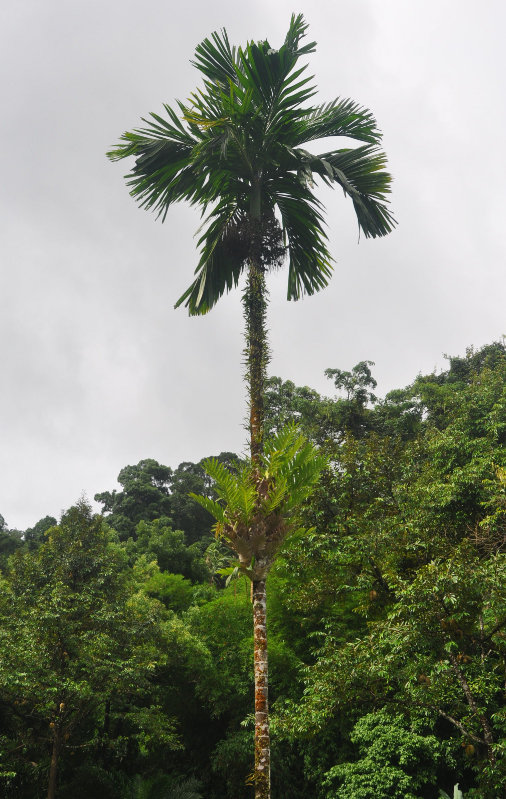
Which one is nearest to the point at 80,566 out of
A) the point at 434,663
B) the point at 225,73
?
the point at 434,663

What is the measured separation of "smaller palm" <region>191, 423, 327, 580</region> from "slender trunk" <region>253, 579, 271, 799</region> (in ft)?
1.13

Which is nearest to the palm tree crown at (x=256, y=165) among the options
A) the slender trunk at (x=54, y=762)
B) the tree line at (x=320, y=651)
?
the tree line at (x=320, y=651)

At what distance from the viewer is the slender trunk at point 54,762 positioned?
1152cm

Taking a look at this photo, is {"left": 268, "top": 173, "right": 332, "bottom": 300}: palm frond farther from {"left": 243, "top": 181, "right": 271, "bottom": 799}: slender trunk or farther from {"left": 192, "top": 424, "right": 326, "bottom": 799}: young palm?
{"left": 192, "top": 424, "right": 326, "bottom": 799}: young palm

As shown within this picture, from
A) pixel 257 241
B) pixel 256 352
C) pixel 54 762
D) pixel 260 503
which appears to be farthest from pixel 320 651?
pixel 257 241

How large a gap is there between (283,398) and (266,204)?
19523mm

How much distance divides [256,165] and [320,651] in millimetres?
9244

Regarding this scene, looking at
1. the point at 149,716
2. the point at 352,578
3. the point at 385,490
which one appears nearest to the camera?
the point at 352,578

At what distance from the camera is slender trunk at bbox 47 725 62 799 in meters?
11.5

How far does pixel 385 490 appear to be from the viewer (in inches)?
548

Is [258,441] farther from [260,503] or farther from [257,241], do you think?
[257,241]

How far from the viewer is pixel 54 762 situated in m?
11.8

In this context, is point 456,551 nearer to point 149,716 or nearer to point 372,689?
point 372,689

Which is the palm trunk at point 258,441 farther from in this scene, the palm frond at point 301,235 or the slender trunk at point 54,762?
the slender trunk at point 54,762
